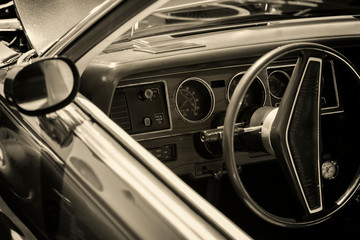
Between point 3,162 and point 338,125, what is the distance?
5.30 ft

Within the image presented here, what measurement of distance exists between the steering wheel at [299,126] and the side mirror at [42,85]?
2.17ft

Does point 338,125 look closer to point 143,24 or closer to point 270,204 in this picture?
point 270,204

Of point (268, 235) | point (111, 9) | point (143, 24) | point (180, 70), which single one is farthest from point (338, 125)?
point (111, 9)

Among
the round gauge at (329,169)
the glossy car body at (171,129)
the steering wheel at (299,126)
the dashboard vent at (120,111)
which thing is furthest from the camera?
the round gauge at (329,169)

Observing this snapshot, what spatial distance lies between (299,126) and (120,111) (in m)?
0.71

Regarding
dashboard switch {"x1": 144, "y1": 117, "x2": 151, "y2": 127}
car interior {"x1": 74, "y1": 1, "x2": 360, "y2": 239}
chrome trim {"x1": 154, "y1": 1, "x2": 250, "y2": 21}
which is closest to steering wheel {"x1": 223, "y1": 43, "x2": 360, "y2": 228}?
car interior {"x1": 74, "y1": 1, "x2": 360, "y2": 239}

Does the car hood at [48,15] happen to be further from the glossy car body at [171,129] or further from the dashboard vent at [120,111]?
the dashboard vent at [120,111]

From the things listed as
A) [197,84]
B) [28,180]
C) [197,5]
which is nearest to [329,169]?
[197,84]

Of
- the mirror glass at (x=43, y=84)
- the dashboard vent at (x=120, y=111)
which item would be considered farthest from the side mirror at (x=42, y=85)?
the dashboard vent at (x=120, y=111)

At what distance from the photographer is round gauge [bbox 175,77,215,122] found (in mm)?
2230

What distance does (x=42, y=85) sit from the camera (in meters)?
1.25

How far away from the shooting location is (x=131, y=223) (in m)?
1.02

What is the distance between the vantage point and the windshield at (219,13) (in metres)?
2.44

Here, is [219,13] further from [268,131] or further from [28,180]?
[28,180]
